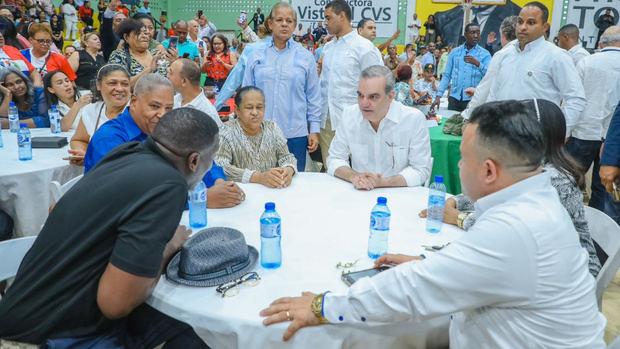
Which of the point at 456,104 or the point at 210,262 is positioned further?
the point at 456,104

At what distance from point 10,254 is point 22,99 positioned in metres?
2.87

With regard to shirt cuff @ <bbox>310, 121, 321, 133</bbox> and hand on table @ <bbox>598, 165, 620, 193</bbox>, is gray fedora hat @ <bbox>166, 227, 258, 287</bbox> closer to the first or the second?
hand on table @ <bbox>598, 165, 620, 193</bbox>

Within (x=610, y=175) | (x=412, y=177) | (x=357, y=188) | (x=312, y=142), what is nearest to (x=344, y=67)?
(x=312, y=142)

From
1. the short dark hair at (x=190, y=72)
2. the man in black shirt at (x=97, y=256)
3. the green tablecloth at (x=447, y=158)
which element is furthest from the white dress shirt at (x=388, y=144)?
the man in black shirt at (x=97, y=256)

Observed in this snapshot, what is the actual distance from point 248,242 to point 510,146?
3.24ft

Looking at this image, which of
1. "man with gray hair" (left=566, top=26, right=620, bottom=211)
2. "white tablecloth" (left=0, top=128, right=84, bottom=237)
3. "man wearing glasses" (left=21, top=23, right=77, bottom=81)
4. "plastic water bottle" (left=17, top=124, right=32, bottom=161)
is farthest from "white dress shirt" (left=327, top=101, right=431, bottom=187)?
"man wearing glasses" (left=21, top=23, right=77, bottom=81)

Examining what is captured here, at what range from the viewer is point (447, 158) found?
3.77 m

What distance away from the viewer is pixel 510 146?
1.08 metres

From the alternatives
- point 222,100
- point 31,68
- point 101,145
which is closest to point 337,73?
point 222,100

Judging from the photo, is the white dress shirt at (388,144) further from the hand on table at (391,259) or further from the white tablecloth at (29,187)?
the white tablecloth at (29,187)

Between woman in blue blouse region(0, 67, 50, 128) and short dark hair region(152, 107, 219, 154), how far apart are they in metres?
3.17

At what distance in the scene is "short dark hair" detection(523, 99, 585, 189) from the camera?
5.50ft

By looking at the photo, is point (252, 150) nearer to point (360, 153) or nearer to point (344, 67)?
point (360, 153)

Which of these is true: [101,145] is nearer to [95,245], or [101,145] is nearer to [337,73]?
[95,245]
